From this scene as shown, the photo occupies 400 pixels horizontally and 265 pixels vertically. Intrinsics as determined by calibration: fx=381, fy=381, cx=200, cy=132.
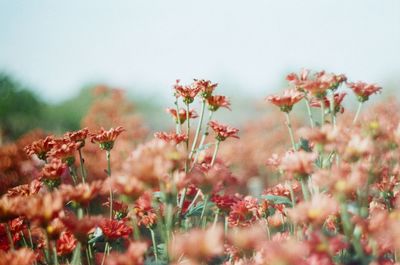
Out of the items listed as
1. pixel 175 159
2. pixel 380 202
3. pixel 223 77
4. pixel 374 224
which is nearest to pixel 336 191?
pixel 374 224

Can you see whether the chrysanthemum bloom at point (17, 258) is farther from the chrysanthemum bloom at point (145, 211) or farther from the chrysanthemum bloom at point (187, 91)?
the chrysanthemum bloom at point (187, 91)

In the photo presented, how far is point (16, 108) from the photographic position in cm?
1386

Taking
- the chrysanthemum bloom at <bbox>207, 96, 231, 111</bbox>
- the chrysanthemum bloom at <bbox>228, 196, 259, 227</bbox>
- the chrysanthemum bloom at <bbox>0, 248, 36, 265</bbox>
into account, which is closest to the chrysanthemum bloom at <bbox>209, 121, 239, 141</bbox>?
the chrysanthemum bloom at <bbox>207, 96, 231, 111</bbox>

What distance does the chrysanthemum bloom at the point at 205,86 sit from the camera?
2322 mm

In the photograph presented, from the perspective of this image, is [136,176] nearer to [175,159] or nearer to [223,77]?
[175,159]

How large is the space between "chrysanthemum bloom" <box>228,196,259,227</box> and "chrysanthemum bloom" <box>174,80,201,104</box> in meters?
0.72

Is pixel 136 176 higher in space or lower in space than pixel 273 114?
higher

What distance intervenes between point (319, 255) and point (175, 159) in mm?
643

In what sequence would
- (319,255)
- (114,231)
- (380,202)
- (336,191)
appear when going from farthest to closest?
(380,202) → (114,231) → (336,191) → (319,255)

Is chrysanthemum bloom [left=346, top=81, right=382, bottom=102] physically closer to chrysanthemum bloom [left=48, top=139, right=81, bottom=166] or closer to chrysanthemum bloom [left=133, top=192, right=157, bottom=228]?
chrysanthemum bloom [left=133, top=192, right=157, bottom=228]

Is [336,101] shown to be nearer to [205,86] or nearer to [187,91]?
[205,86]

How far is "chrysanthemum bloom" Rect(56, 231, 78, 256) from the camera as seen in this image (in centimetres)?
193

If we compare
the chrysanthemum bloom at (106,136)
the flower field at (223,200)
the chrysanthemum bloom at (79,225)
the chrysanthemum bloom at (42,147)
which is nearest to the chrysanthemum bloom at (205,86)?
the flower field at (223,200)

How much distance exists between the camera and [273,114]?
30.1 feet
